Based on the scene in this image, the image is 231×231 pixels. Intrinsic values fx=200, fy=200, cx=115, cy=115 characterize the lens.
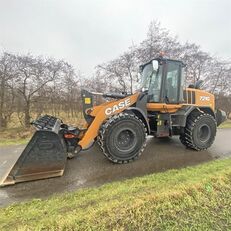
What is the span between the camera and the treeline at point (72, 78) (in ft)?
36.5

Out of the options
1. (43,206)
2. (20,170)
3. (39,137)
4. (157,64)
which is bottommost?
(43,206)

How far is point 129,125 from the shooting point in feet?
14.1

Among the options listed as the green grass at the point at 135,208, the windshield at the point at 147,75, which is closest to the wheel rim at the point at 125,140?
the green grass at the point at 135,208

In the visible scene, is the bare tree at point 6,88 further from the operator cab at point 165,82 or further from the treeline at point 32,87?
the operator cab at point 165,82

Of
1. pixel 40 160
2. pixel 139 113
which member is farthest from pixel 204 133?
pixel 40 160

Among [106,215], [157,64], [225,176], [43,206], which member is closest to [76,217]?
[106,215]

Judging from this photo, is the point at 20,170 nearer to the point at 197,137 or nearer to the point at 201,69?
the point at 197,137

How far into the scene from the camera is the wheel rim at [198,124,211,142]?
214 inches

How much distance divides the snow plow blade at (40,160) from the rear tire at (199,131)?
130 inches

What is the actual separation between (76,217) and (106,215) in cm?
34

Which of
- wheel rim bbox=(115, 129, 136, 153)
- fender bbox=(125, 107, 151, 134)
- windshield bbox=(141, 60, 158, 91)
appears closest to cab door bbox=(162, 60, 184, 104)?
windshield bbox=(141, 60, 158, 91)

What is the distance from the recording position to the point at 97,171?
155 inches

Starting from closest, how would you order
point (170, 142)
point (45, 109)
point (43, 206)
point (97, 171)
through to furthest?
point (43, 206) → point (97, 171) → point (170, 142) → point (45, 109)

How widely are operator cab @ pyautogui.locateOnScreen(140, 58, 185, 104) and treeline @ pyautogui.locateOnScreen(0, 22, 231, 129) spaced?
12.0 ft
